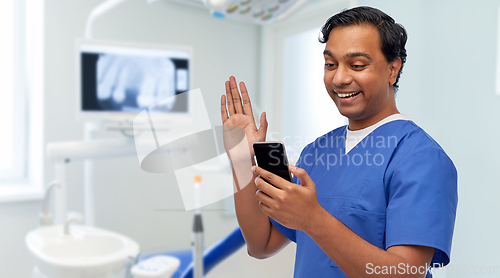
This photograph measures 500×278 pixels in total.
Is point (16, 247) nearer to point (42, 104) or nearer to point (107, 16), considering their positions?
point (42, 104)

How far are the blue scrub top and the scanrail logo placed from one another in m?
0.18

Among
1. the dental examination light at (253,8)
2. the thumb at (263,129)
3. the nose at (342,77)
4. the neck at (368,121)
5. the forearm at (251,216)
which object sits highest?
the dental examination light at (253,8)

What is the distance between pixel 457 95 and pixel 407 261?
1.03m

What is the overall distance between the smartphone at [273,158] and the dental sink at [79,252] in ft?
2.94

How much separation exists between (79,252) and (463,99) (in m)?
1.54

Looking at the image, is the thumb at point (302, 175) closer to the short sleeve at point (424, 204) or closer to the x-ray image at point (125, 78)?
the short sleeve at point (424, 204)

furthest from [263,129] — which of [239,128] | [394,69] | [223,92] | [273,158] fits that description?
[223,92]

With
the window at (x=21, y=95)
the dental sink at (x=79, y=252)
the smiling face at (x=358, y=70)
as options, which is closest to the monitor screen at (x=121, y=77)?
the dental sink at (x=79, y=252)

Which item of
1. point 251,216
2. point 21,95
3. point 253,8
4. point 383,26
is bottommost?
point 251,216

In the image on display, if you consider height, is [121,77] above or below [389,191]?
above

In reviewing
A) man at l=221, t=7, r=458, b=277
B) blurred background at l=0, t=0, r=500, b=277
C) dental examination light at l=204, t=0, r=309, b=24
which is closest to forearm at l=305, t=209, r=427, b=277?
man at l=221, t=7, r=458, b=277

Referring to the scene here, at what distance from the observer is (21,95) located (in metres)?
2.10

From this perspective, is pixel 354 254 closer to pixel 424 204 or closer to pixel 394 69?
pixel 424 204

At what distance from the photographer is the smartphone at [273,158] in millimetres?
602
